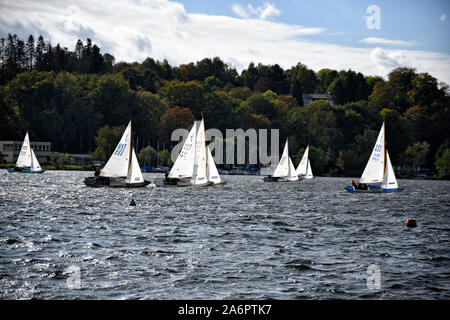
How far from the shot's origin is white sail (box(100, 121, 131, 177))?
61691 mm

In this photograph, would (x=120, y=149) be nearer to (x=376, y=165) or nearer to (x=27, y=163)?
(x=376, y=165)

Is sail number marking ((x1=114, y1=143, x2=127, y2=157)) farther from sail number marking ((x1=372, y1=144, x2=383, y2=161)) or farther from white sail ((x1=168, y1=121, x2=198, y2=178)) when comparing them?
sail number marking ((x1=372, y1=144, x2=383, y2=161))

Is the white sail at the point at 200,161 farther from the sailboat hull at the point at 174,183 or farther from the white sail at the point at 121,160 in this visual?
the white sail at the point at 121,160

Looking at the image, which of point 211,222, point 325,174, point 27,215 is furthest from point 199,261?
point 325,174

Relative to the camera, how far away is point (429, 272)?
20406 mm

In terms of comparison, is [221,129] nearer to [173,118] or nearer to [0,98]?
[173,118]

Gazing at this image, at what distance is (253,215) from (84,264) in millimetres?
20832

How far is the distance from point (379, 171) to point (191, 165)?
2121 centimetres

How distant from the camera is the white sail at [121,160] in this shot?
202 feet

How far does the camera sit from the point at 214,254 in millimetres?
22656

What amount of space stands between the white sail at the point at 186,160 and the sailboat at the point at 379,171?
18492 millimetres

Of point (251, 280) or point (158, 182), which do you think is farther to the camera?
point (158, 182)

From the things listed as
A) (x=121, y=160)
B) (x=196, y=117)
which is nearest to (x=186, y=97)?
(x=196, y=117)

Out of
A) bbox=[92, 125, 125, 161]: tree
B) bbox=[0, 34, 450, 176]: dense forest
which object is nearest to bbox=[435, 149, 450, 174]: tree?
bbox=[0, 34, 450, 176]: dense forest
